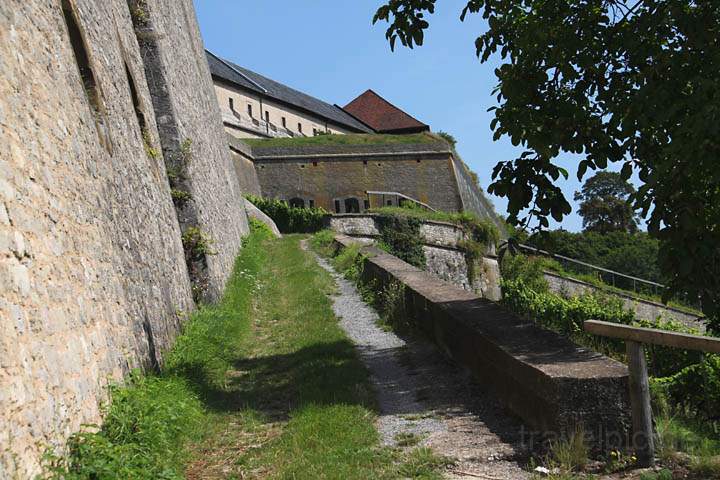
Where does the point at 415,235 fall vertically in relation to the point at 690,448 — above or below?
below

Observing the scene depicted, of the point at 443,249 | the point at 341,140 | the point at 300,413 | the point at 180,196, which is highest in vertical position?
the point at 341,140

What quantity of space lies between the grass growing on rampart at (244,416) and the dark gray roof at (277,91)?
31.9 m

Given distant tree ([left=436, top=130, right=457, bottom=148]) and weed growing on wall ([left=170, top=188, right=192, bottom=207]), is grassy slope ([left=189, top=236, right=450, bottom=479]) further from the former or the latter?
distant tree ([left=436, top=130, right=457, bottom=148])

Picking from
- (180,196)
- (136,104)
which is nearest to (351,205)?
(180,196)

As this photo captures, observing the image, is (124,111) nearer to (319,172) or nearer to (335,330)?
(335,330)

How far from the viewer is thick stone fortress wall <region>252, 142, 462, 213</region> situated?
121 ft

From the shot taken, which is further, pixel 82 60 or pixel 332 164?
pixel 332 164

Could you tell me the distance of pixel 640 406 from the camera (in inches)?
162

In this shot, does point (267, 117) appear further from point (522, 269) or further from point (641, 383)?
point (641, 383)

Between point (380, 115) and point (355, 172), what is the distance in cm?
2085

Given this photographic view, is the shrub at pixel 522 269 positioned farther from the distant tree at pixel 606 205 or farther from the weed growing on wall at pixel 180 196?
the distant tree at pixel 606 205

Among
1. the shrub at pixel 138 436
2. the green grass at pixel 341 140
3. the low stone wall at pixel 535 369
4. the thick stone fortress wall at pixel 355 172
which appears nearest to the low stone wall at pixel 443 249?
the thick stone fortress wall at pixel 355 172

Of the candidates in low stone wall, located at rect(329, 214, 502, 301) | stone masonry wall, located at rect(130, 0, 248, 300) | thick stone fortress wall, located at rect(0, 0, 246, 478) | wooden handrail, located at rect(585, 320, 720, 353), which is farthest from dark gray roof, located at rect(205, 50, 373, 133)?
wooden handrail, located at rect(585, 320, 720, 353)

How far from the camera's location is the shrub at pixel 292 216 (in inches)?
1140
